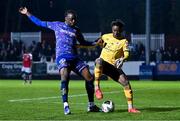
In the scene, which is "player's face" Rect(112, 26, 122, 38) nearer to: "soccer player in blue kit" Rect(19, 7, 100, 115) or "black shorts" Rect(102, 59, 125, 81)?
"black shorts" Rect(102, 59, 125, 81)

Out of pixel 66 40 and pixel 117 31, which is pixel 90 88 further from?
pixel 117 31

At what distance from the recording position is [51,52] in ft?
159

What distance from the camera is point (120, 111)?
595 inches

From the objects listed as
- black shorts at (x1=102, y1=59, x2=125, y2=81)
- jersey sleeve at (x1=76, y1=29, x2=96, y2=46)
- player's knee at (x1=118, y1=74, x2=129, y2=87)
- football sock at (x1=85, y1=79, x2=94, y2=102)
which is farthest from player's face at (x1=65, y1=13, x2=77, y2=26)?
player's knee at (x1=118, y1=74, x2=129, y2=87)

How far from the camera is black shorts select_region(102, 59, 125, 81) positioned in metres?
15.1

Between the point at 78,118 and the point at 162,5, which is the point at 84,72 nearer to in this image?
the point at 78,118

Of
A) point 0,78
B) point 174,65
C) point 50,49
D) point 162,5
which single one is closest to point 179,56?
point 174,65

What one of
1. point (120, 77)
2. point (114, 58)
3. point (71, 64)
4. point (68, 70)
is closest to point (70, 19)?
point (71, 64)

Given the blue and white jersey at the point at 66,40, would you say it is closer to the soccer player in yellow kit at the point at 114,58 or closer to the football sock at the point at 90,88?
the football sock at the point at 90,88

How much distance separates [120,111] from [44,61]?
31707 mm

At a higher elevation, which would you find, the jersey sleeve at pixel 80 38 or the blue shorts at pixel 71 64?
the jersey sleeve at pixel 80 38

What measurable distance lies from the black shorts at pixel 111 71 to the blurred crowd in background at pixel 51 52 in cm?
2993

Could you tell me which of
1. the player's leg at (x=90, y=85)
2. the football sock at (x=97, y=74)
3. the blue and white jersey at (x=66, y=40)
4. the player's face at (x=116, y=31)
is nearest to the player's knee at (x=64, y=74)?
the blue and white jersey at (x=66, y=40)

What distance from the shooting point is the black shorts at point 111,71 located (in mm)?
15134
